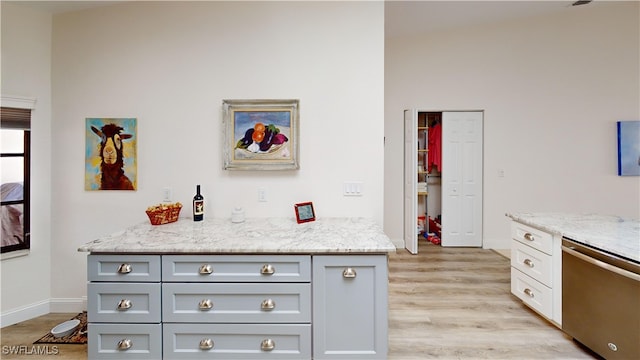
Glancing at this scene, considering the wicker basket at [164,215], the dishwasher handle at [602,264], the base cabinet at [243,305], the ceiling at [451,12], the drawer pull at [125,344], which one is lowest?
the drawer pull at [125,344]

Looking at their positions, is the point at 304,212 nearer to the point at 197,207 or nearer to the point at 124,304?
the point at 197,207

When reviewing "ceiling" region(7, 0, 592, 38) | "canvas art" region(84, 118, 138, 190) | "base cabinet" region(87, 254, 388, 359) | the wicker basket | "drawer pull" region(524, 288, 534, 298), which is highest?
"ceiling" region(7, 0, 592, 38)

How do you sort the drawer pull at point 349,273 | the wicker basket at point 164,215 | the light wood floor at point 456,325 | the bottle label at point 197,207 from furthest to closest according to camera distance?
the bottle label at point 197,207
the wicker basket at point 164,215
the light wood floor at point 456,325
the drawer pull at point 349,273

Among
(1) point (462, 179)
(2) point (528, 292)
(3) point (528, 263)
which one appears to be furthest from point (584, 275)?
(1) point (462, 179)

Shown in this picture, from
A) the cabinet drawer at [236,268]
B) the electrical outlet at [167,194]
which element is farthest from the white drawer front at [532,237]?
the electrical outlet at [167,194]

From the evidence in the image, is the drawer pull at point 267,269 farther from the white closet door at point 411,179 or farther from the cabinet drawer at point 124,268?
the white closet door at point 411,179

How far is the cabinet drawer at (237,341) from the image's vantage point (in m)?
1.86

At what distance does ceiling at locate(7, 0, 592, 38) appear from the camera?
3.75 m

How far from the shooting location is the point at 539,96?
15.0ft

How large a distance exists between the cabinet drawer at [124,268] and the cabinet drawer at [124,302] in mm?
39

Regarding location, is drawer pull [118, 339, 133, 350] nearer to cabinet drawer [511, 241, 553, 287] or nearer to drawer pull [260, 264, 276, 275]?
drawer pull [260, 264, 276, 275]

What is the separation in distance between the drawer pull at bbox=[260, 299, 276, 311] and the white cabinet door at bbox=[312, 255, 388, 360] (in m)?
0.26

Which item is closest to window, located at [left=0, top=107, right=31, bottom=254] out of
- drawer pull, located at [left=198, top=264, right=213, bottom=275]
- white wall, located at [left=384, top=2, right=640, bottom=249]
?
drawer pull, located at [left=198, top=264, right=213, bottom=275]

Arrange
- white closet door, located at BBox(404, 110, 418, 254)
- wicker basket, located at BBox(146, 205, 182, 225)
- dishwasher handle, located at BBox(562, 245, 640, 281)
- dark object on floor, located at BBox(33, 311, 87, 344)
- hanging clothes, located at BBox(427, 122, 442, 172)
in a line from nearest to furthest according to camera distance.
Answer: dishwasher handle, located at BBox(562, 245, 640, 281) < dark object on floor, located at BBox(33, 311, 87, 344) < wicker basket, located at BBox(146, 205, 182, 225) < white closet door, located at BBox(404, 110, 418, 254) < hanging clothes, located at BBox(427, 122, 442, 172)
